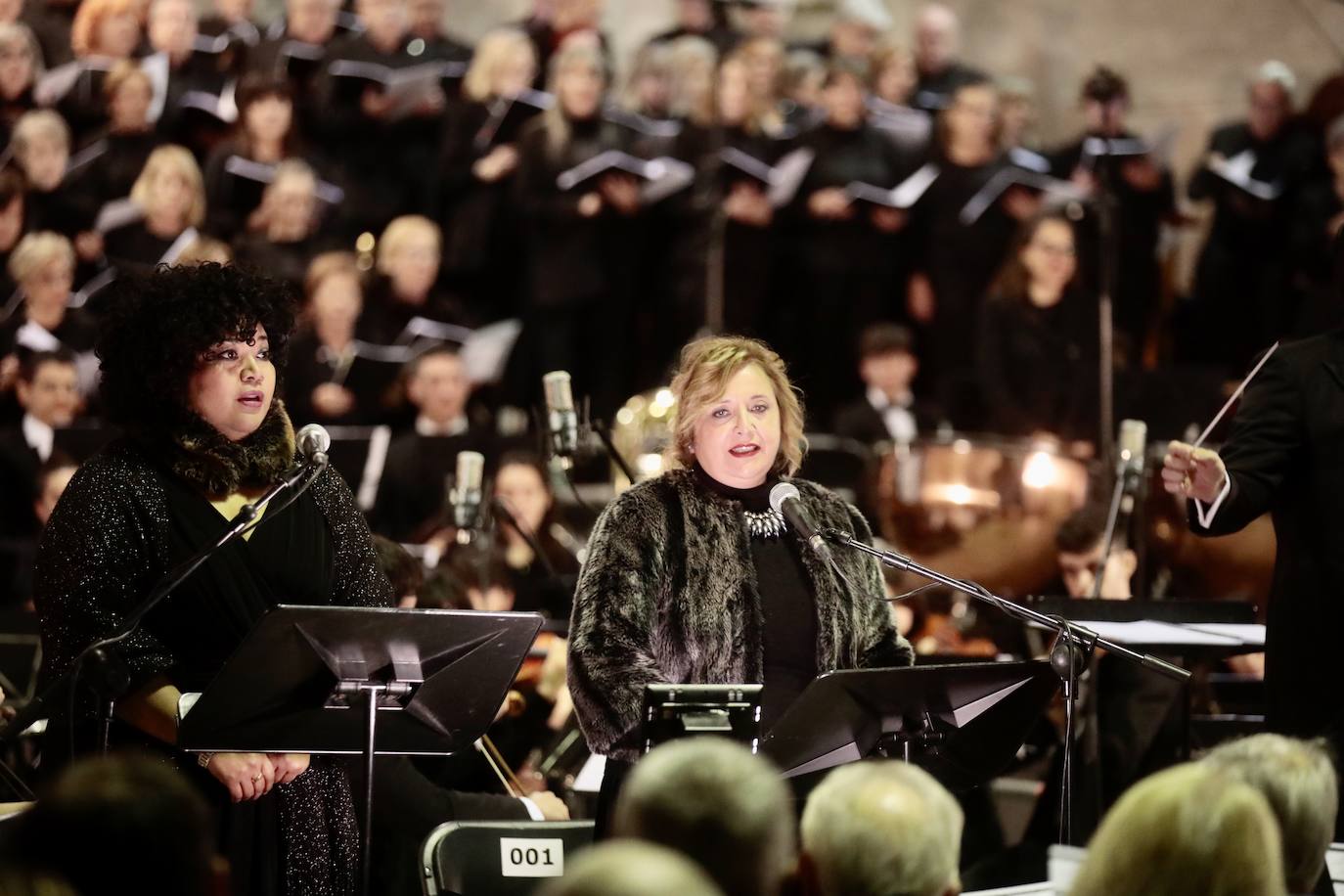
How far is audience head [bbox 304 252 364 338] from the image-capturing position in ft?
26.9

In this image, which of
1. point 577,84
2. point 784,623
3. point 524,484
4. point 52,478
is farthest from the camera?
point 577,84

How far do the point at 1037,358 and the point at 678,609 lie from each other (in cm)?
531

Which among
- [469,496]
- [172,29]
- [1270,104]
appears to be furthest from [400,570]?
[1270,104]

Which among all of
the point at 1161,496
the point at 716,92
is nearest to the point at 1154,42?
the point at 716,92

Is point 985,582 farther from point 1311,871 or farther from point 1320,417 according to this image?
point 1311,871

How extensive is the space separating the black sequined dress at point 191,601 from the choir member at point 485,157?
560cm

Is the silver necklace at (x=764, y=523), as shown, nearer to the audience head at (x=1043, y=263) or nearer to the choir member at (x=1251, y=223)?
the audience head at (x=1043, y=263)

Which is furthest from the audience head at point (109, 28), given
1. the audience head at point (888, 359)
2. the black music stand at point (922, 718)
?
the black music stand at point (922, 718)

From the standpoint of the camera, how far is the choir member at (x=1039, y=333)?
841 cm

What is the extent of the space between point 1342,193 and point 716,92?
3.07 metres

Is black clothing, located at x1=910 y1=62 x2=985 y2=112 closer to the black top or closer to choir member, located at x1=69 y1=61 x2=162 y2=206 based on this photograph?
choir member, located at x1=69 y1=61 x2=162 y2=206

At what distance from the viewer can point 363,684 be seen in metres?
3.16

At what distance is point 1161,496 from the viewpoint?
7168 mm

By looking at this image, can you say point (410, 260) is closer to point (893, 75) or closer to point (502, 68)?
point (502, 68)
